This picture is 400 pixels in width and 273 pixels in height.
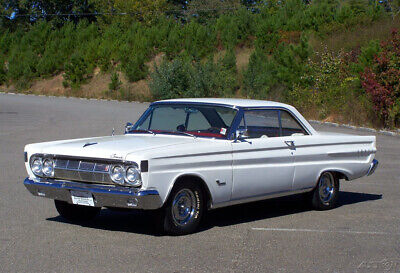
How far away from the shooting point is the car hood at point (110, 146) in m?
7.61

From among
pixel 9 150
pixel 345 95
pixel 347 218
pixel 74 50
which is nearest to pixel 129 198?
pixel 347 218

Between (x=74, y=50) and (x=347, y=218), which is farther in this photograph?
(x=74, y=50)

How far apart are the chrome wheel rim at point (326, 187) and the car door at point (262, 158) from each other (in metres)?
0.88

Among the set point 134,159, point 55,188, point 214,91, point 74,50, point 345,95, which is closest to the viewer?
point 134,159

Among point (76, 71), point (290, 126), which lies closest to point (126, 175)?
point (290, 126)

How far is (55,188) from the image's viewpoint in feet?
26.0

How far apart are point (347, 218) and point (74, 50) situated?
59.9 meters

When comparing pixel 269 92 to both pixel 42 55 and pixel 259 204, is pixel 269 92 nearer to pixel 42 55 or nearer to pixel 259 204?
pixel 259 204

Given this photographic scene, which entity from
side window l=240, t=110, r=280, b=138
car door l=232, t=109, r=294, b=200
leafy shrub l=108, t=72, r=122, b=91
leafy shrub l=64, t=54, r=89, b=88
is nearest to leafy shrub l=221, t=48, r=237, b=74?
leafy shrub l=108, t=72, r=122, b=91

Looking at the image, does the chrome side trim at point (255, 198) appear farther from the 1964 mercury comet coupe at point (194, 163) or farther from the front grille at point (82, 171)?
the front grille at point (82, 171)

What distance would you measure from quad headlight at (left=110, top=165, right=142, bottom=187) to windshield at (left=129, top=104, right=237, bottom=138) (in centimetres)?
139

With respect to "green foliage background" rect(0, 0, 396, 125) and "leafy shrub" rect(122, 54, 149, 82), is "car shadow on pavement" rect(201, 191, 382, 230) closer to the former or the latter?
"green foliage background" rect(0, 0, 396, 125)

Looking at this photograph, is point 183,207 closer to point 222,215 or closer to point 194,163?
point 194,163

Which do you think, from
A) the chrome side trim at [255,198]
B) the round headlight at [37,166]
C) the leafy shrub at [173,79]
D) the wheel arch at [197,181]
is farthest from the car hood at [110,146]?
the leafy shrub at [173,79]
